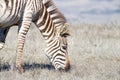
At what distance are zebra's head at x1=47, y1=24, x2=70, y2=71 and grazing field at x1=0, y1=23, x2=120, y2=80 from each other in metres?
0.21

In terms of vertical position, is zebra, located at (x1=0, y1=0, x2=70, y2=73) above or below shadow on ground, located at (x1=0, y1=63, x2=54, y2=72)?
above

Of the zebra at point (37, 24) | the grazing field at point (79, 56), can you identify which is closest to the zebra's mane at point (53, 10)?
the zebra at point (37, 24)

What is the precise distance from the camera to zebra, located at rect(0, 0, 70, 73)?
1159 centimetres

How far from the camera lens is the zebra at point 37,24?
456 inches

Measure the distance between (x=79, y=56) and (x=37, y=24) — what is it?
9.96ft

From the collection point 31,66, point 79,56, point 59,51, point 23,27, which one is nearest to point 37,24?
point 23,27

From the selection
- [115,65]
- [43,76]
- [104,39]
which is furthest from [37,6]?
[104,39]

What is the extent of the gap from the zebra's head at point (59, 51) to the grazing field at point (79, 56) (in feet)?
0.70

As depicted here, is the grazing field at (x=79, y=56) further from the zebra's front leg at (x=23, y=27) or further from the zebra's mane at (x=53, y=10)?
the zebra's mane at (x=53, y=10)

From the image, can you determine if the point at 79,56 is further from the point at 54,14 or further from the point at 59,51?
the point at 54,14

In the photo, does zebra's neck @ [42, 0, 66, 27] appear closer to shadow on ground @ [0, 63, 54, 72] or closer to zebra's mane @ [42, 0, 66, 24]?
zebra's mane @ [42, 0, 66, 24]

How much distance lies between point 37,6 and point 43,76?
1.72 meters

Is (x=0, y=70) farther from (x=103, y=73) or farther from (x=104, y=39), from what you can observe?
(x=104, y=39)

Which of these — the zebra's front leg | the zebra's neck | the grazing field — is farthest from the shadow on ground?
the zebra's neck
